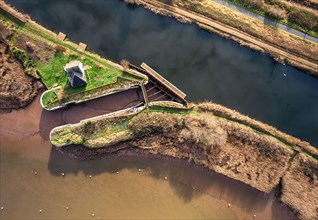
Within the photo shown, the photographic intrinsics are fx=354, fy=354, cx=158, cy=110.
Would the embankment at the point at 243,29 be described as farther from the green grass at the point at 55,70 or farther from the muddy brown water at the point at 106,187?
the muddy brown water at the point at 106,187

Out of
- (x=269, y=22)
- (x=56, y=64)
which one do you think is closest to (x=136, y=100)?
(x=56, y=64)

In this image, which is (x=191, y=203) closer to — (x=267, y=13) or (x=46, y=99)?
(x=46, y=99)

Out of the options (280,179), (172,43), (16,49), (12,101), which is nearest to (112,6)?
(172,43)

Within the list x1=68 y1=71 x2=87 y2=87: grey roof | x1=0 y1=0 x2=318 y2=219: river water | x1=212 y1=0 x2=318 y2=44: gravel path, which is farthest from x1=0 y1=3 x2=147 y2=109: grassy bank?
x1=212 y1=0 x2=318 y2=44: gravel path

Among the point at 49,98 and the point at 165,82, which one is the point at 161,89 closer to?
the point at 165,82

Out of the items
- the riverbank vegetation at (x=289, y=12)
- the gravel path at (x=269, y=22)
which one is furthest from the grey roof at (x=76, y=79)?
the riverbank vegetation at (x=289, y=12)

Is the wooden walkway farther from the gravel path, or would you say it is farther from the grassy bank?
the gravel path
